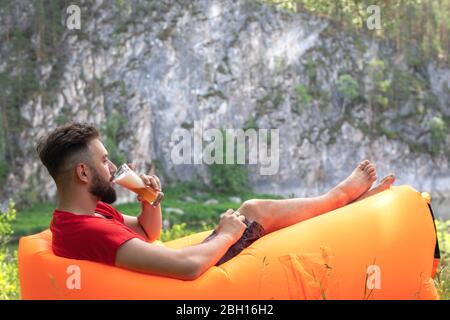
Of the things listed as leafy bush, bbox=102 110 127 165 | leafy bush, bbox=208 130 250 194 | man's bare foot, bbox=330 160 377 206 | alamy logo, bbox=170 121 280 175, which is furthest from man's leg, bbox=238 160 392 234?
leafy bush, bbox=208 130 250 194

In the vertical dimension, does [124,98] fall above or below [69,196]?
above

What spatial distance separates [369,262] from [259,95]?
2840 centimetres

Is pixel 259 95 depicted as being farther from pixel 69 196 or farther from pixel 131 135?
pixel 69 196

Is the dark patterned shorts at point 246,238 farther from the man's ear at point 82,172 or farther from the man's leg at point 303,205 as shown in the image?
the man's ear at point 82,172

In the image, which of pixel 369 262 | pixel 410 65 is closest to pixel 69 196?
pixel 369 262

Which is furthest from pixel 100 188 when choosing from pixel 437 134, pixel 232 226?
pixel 437 134

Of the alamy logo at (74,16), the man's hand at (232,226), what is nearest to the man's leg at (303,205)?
the man's hand at (232,226)

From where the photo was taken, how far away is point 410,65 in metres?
32.0

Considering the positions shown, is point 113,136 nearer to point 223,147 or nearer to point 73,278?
point 223,147

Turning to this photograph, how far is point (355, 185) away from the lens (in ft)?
7.84

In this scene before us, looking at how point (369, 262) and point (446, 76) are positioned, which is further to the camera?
point (446, 76)

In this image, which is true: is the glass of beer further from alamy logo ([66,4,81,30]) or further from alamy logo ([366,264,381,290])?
alamy logo ([66,4,81,30])

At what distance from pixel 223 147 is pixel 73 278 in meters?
27.2

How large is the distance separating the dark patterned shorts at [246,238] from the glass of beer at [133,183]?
9.2 inches
